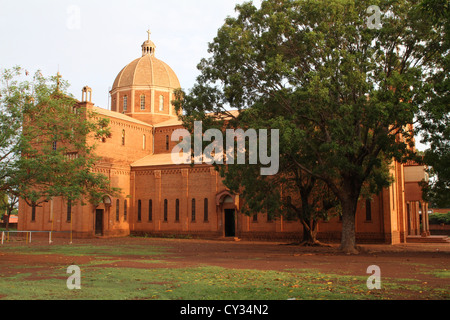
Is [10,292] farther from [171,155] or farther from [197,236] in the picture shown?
[171,155]

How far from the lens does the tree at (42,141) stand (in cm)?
2028

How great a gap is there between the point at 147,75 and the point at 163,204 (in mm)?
17664

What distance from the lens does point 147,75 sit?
53.5m

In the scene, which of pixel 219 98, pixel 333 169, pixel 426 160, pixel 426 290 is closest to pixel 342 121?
pixel 333 169

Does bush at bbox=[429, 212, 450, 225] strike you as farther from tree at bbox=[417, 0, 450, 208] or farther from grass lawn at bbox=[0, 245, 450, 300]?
grass lawn at bbox=[0, 245, 450, 300]

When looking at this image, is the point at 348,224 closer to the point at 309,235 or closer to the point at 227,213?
the point at 309,235

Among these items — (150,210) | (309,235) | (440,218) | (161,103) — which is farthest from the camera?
(440,218)

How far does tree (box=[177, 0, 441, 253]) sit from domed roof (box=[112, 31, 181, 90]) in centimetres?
2865

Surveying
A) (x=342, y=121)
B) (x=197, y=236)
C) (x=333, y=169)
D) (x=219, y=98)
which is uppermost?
(x=219, y=98)

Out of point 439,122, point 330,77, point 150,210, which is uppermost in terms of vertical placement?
point 330,77

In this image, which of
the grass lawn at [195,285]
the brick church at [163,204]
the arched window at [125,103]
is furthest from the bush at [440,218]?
the grass lawn at [195,285]

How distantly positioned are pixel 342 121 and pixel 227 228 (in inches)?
886

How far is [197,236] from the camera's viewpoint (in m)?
41.9

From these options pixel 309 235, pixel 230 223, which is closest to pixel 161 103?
pixel 230 223
